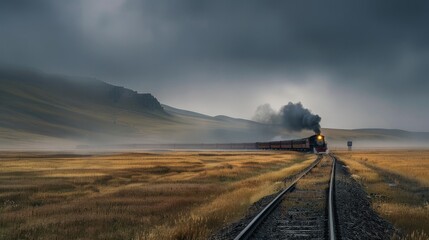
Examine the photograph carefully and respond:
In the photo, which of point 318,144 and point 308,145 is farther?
point 308,145

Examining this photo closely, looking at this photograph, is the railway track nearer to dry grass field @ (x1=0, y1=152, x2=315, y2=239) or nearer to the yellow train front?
dry grass field @ (x1=0, y1=152, x2=315, y2=239)

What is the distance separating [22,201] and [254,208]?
508 inches

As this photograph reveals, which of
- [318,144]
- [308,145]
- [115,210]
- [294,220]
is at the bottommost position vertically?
[115,210]

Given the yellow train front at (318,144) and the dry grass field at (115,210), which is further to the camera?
the yellow train front at (318,144)

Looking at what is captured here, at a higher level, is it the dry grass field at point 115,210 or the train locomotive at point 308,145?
the train locomotive at point 308,145

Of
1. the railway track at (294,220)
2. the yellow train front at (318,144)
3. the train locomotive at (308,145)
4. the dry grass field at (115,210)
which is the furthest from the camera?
the train locomotive at (308,145)

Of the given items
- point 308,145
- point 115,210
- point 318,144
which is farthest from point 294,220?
point 308,145

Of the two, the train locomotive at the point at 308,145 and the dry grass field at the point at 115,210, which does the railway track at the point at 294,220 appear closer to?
the dry grass field at the point at 115,210

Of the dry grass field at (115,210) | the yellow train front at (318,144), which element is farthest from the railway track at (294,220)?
the yellow train front at (318,144)

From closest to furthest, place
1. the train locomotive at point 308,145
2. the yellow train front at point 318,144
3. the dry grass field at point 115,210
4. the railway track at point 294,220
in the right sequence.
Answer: the railway track at point 294,220
the dry grass field at point 115,210
the yellow train front at point 318,144
the train locomotive at point 308,145

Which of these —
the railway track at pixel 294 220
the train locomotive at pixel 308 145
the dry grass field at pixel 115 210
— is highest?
the train locomotive at pixel 308 145

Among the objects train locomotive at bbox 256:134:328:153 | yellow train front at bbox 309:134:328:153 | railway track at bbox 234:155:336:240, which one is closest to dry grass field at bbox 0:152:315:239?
railway track at bbox 234:155:336:240

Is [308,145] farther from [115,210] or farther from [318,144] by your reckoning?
[115,210]

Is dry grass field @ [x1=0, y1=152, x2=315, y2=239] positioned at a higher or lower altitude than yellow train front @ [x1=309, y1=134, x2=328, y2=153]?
lower
